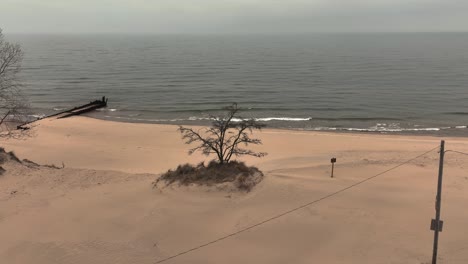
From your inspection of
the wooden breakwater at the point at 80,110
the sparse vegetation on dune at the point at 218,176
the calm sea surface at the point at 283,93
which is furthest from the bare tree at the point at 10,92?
the sparse vegetation on dune at the point at 218,176

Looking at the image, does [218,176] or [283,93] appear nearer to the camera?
[218,176]

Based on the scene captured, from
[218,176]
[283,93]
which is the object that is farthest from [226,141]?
[283,93]

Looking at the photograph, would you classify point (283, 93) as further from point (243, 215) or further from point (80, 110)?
point (243, 215)

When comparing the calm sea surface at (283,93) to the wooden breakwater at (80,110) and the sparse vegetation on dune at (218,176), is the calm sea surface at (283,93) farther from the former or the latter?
the sparse vegetation on dune at (218,176)

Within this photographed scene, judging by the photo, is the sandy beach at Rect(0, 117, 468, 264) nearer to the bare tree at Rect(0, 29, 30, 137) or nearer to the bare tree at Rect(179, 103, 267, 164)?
the bare tree at Rect(179, 103, 267, 164)

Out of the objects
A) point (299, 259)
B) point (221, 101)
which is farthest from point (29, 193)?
point (221, 101)

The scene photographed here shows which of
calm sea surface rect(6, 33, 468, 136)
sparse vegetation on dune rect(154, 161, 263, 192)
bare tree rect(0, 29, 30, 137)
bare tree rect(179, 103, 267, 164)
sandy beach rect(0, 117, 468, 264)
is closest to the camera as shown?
sandy beach rect(0, 117, 468, 264)

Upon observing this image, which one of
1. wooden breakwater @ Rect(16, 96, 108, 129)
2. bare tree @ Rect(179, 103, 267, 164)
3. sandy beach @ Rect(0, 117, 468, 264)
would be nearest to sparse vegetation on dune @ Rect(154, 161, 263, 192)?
sandy beach @ Rect(0, 117, 468, 264)
